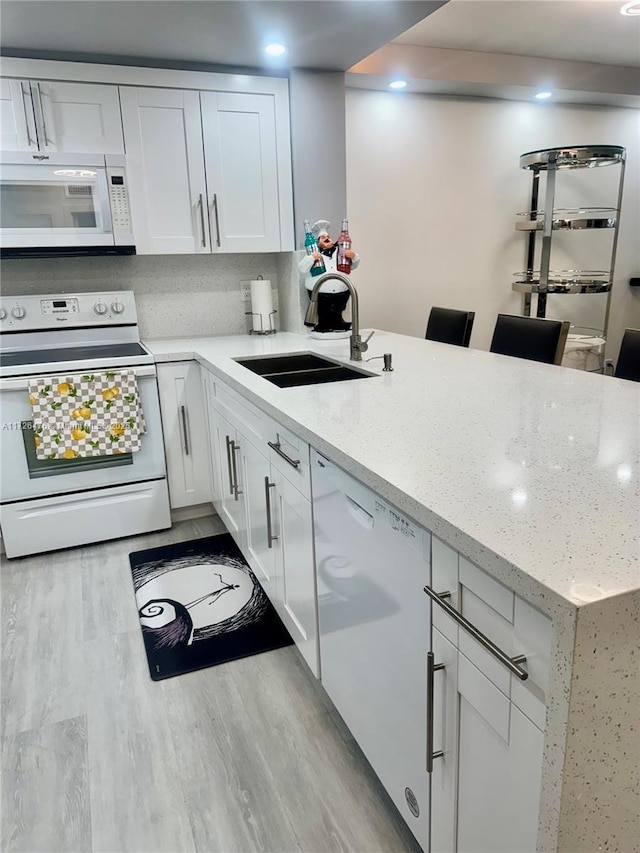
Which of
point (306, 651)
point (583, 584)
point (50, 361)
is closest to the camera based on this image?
point (583, 584)

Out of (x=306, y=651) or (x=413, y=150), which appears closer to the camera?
(x=306, y=651)

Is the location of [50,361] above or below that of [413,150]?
below

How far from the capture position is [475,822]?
98 centimetres

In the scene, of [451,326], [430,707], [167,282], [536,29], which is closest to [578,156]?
[536,29]

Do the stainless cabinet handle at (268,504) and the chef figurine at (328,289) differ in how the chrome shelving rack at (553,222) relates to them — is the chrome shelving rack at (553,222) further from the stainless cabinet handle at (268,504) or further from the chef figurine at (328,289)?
the stainless cabinet handle at (268,504)

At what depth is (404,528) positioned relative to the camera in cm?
107

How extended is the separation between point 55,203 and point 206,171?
749 mm

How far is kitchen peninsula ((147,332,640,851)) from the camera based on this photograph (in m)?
0.71

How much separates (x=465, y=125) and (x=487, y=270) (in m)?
0.95

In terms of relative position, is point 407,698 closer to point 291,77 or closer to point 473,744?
point 473,744

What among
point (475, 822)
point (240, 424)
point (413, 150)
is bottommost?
point (475, 822)

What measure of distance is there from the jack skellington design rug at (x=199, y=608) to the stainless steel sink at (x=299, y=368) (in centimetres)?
88

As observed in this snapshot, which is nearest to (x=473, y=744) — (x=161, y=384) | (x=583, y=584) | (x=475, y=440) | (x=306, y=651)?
(x=583, y=584)

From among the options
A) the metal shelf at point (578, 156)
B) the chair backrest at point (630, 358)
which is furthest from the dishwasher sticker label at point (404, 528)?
the metal shelf at point (578, 156)
